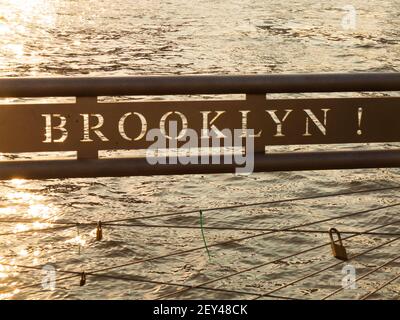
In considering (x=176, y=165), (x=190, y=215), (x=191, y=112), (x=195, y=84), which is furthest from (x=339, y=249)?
(x=190, y=215)

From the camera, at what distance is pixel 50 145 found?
187 inches

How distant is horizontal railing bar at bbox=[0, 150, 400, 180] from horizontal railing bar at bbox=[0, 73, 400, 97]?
0.37 metres

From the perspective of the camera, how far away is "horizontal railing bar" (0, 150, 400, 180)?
473cm

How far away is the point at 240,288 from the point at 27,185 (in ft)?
32.1

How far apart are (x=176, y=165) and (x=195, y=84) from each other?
1.50ft

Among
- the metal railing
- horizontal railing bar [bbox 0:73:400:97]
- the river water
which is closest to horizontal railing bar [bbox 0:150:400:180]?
the metal railing

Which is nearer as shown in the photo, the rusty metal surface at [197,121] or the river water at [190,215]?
the rusty metal surface at [197,121]

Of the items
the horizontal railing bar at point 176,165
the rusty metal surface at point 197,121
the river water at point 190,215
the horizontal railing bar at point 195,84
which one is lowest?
the river water at point 190,215

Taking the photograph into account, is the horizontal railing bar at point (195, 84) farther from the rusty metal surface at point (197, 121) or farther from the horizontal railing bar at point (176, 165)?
the horizontal railing bar at point (176, 165)

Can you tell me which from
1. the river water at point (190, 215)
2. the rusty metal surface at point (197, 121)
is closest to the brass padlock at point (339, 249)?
the rusty metal surface at point (197, 121)

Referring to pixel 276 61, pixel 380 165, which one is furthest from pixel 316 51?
pixel 380 165

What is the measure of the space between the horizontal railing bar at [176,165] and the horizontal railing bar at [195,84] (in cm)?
37

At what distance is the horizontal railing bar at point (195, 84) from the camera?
14.8 ft

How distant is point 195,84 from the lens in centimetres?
459
